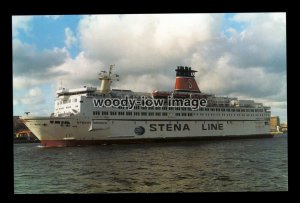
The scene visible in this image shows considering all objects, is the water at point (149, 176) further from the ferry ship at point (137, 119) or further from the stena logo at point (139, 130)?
the stena logo at point (139, 130)

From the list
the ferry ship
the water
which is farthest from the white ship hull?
the water

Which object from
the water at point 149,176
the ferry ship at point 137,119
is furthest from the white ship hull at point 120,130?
the water at point 149,176

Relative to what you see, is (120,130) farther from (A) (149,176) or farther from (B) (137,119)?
(A) (149,176)

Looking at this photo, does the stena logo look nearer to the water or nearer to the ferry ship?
the ferry ship

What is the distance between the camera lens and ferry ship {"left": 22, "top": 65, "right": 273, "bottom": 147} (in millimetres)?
11484

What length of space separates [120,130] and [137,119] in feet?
2.31

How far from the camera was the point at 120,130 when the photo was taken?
12117 mm

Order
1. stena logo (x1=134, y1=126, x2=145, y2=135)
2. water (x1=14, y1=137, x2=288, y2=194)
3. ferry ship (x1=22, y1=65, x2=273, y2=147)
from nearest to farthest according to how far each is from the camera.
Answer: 1. water (x1=14, y1=137, x2=288, y2=194)
2. ferry ship (x1=22, y1=65, x2=273, y2=147)
3. stena logo (x1=134, y1=126, x2=145, y2=135)

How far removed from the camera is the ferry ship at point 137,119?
1148cm
